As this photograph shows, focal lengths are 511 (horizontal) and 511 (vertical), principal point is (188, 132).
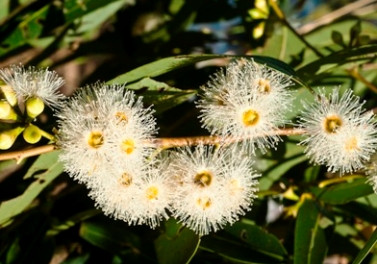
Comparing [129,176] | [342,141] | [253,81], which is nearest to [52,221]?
[129,176]

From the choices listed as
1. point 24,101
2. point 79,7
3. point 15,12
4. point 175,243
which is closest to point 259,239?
point 175,243

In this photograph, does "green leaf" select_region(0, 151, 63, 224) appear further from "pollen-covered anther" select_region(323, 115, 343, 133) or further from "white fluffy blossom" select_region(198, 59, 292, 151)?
"pollen-covered anther" select_region(323, 115, 343, 133)

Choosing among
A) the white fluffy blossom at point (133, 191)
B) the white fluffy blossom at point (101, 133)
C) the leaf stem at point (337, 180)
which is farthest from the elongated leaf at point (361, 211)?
the white fluffy blossom at point (101, 133)

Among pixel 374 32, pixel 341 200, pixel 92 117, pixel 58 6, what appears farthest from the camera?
pixel 374 32

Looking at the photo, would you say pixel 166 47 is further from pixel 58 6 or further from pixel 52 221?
pixel 52 221

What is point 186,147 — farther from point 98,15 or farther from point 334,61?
point 98,15

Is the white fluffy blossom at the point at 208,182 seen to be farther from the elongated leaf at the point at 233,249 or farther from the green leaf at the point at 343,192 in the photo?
the green leaf at the point at 343,192
